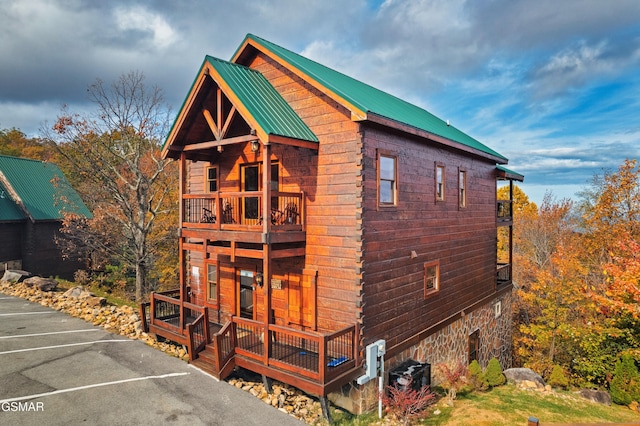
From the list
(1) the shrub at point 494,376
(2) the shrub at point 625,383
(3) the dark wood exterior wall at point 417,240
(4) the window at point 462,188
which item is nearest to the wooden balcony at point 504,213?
(3) the dark wood exterior wall at point 417,240

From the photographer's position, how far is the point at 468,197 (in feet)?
50.3

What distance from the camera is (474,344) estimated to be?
1600 cm

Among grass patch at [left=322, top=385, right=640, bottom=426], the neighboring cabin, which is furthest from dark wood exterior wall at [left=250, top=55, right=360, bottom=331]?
the neighboring cabin

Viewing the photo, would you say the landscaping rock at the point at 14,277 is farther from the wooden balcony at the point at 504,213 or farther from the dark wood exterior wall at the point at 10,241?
the wooden balcony at the point at 504,213

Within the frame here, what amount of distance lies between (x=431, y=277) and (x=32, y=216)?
24.0 m

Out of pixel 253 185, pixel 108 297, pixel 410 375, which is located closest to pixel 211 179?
pixel 253 185

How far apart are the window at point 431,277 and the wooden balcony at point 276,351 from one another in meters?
4.12

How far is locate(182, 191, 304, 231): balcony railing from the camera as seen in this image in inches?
389

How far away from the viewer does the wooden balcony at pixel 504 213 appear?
1869 centimetres

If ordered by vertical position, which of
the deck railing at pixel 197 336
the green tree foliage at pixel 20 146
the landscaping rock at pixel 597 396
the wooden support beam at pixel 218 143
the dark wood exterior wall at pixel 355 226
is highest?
the green tree foliage at pixel 20 146

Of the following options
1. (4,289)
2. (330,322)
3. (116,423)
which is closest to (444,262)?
(330,322)

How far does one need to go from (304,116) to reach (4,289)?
1829cm

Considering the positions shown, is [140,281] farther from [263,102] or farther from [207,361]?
[263,102]

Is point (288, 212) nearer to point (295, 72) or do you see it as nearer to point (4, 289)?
point (295, 72)
